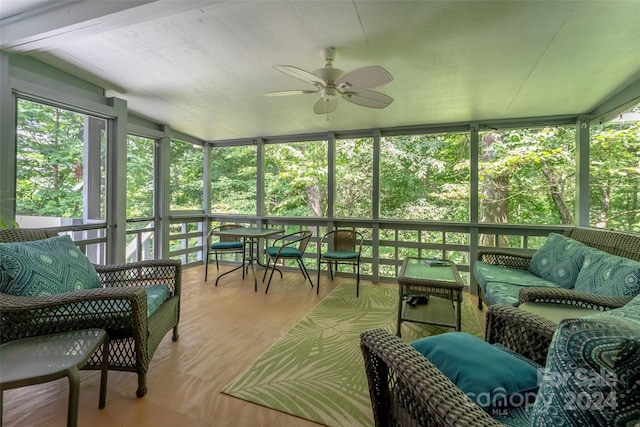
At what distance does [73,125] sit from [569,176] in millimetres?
7144

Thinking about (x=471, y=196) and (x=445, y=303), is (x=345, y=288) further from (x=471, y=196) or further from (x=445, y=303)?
(x=471, y=196)

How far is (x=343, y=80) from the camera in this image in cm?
197

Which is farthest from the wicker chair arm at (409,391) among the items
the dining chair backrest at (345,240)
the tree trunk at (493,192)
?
the tree trunk at (493,192)

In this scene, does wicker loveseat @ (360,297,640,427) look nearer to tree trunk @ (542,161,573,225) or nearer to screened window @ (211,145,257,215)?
tree trunk @ (542,161,573,225)

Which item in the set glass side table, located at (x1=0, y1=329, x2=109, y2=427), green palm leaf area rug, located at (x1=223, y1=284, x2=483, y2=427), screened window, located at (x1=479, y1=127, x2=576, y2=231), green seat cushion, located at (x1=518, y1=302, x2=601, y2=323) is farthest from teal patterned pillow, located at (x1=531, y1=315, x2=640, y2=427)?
screened window, located at (x1=479, y1=127, x2=576, y2=231)

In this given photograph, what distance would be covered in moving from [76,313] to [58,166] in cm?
215

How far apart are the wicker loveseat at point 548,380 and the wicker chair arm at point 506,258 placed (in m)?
2.01

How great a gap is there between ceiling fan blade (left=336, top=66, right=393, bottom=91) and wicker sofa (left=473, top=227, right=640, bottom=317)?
169cm

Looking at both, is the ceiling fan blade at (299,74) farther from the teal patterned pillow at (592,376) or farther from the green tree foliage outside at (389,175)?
the green tree foliage outside at (389,175)

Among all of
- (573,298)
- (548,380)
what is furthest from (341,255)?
(548,380)

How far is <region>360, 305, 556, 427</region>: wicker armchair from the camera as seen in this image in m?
0.66

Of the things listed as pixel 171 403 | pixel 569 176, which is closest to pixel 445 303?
pixel 171 403

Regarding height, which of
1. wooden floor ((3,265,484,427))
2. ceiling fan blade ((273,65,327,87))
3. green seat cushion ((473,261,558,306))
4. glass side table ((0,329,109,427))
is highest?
ceiling fan blade ((273,65,327,87))

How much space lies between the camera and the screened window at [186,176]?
4484mm
